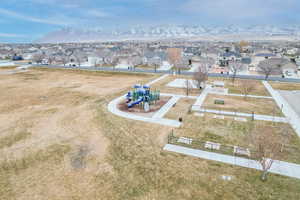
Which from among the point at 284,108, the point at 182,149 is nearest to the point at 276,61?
the point at 284,108

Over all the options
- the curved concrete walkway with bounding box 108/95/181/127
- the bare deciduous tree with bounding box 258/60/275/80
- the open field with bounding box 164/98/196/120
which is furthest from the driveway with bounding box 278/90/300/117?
the curved concrete walkway with bounding box 108/95/181/127

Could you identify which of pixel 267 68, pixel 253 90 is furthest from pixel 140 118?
pixel 267 68

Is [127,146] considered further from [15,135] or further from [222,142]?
[15,135]

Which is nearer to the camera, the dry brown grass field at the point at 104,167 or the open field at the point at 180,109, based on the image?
the dry brown grass field at the point at 104,167

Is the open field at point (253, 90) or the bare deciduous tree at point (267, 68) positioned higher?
the bare deciduous tree at point (267, 68)

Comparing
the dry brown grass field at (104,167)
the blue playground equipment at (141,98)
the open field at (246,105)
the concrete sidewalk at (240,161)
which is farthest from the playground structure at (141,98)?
the concrete sidewalk at (240,161)

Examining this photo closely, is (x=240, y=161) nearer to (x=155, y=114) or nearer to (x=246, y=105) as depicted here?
(x=155, y=114)

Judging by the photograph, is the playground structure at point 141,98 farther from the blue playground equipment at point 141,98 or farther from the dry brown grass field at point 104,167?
the dry brown grass field at point 104,167
